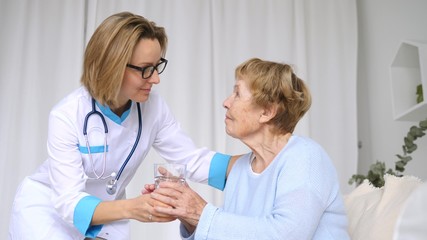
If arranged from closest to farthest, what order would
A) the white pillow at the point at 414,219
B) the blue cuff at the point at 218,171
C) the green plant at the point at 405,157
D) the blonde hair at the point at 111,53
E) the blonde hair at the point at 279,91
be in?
the white pillow at the point at 414,219
the blonde hair at the point at 279,91
the blonde hair at the point at 111,53
the blue cuff at the point at 218,171
the green plant at the point at 405,157

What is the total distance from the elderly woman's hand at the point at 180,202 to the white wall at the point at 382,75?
139 centimetres

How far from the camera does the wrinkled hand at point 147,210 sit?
1.34m

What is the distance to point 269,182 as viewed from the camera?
4.49ft


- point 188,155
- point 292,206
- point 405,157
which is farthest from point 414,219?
point 405,157

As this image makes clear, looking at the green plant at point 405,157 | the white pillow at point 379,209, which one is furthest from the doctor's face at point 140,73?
the green plant at point 405,157

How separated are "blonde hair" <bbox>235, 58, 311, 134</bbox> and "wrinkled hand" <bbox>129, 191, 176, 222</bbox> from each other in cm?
42

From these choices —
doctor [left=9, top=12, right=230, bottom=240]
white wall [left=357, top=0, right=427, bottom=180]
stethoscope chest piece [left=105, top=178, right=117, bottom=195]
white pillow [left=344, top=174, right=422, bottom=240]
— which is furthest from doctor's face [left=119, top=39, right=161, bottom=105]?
white wall [left=357, top=0, right=427, bottom=180]

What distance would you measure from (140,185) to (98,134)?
1323 mm

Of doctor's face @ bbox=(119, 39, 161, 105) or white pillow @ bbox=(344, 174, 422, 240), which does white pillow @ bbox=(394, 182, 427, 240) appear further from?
doctor's face @ bbox=(119, 39, 161, 105)

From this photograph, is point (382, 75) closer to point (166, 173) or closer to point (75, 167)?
point (166, 173)

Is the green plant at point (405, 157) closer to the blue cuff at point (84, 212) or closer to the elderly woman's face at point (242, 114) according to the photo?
the elderly woman's face at point (242, 114)

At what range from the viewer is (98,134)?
1596mm

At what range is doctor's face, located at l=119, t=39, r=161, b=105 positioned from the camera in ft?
5.13

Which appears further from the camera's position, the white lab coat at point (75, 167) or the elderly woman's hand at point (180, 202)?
the white lab coat at point (75, 167)
